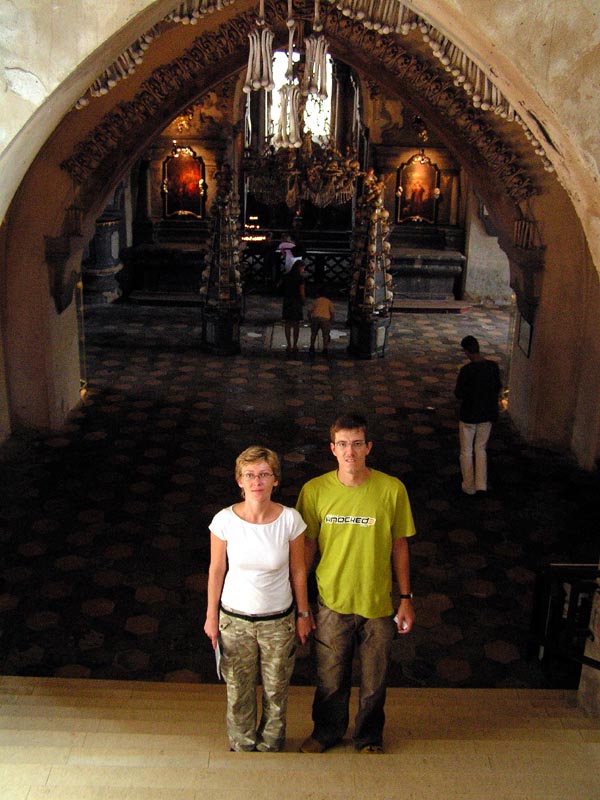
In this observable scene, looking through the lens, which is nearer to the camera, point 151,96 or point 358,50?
point 151,96

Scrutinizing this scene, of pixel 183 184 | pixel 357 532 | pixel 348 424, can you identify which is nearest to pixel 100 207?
pixel 348 424

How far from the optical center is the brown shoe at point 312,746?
354 cm

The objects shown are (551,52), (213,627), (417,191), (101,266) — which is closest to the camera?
(551,52)

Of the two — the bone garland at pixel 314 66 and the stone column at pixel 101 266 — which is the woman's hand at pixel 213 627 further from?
the stone column at pixel 101 266

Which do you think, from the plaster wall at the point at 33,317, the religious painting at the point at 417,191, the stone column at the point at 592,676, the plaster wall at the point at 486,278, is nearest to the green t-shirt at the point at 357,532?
the stone column at the point at 592,676

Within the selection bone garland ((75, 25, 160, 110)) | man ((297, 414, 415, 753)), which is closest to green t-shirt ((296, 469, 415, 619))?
man ((297, 414, 415, 753))

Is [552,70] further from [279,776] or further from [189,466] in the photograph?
[189,466]

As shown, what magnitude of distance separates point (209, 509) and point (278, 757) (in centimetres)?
374

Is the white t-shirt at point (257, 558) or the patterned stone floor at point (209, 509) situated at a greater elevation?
the white t-shirt at point (257, 558)

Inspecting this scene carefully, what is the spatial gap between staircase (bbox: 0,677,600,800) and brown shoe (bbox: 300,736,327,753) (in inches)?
2.8

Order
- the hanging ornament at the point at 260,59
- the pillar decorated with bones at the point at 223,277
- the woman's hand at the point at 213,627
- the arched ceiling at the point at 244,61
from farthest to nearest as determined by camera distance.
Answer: the pillar decorated with bones at the point at 223,277
the arched ceiling at the point at 244,61
the hanging ornament at the point at 260,59
the woman's hand at the point at 213,627

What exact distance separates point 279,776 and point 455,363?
9086 mm

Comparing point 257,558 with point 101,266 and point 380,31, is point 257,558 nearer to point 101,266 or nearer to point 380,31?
point 380,31

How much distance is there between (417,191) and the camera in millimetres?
17547
